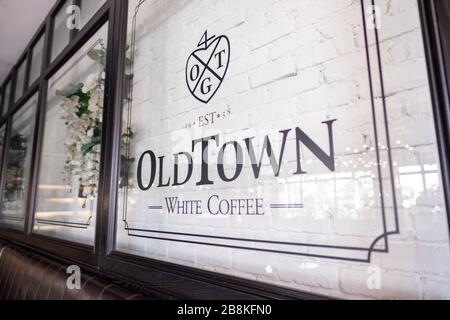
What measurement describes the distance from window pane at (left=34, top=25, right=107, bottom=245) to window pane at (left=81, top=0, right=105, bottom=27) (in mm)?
201

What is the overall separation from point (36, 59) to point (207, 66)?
2.69 m

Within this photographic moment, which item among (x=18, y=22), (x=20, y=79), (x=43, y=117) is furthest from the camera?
(x=20, y=79)

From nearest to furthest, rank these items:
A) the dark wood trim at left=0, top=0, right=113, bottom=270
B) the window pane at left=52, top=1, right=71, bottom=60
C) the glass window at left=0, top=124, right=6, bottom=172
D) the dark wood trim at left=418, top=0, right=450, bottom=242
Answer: the dark wood trim at left=418, top=0, right=450, bottom=242 → the dark wood trim at left=0, top=0, right=113, bottom=270 → the window pane at left=52, top=1, right=71, bottom=60 → the glass window at left=0, top=124, right=6, bottom=172

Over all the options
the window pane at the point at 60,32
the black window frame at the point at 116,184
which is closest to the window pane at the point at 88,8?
the black window frame at the point at 116,184

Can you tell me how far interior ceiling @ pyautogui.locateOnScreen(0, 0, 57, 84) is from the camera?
9.12ft

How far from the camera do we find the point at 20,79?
11.9 ft

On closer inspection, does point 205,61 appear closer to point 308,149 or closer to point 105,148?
point 308,149

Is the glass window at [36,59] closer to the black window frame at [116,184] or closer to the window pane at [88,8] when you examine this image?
the black window frame at [116,184]

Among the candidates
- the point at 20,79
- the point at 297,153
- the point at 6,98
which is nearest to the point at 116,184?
the point at 297,153

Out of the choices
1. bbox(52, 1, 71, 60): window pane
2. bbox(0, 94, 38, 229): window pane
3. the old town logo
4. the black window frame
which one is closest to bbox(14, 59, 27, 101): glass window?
bbox(0, 94, 38, 229): window pane

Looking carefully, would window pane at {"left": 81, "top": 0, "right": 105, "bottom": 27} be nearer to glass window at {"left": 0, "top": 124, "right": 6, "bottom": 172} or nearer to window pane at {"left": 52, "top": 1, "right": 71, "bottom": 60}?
window pane at {"left": 52, "top": 1, "right": 71, "bottom": 60}

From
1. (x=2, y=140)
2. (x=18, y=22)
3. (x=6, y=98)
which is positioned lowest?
(x=2, y=140)

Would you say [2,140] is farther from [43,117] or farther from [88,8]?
[88,8]

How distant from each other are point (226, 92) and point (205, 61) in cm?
20
